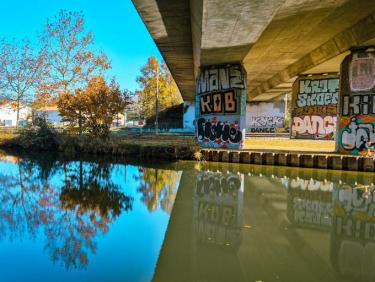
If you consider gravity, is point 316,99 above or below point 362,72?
below

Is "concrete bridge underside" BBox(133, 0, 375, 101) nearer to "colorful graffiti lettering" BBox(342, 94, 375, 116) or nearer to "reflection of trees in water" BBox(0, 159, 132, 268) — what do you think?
"colorful graffiti lettering" BBox(342, 94, 375, 116)

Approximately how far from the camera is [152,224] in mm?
6734

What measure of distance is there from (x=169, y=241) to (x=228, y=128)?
45.2 feet

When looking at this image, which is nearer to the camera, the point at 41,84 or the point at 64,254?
the point at 64,254

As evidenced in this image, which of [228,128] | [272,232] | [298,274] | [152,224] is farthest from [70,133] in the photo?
[298,274]

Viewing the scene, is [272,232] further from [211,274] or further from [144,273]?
[144,273]

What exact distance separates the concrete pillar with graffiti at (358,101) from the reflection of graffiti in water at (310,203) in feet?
18.3

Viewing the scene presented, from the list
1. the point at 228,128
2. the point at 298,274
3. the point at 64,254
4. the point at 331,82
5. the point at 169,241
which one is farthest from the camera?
the point at 331,82

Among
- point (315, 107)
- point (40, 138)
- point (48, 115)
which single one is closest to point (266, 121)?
point (315, 107)

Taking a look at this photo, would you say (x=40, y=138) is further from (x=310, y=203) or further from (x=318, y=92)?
(x=318, y=92)

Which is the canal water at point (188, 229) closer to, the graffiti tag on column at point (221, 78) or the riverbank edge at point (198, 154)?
the riverbank edge at point (198, 154)

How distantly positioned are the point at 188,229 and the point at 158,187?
4845mm

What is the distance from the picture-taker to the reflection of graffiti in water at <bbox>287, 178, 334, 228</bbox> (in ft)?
23.4

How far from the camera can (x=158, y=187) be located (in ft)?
36.1
